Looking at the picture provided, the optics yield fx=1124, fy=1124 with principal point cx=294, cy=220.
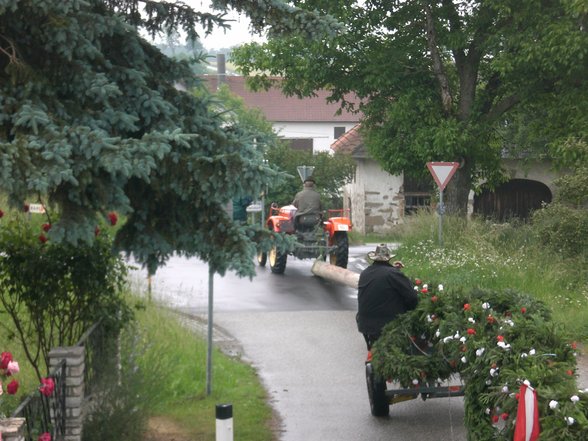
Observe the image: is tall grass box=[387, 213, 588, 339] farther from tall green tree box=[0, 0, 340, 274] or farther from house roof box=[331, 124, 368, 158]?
house roof box=[331, 124, 368, 158]

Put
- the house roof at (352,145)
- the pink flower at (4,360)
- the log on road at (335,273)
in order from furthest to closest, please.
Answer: the house roof at (352,145)
the log on road at (335,273)
the pink flower at (4,360)

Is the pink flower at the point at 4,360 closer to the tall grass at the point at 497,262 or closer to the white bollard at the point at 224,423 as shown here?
the white bollard at the point at 224,423

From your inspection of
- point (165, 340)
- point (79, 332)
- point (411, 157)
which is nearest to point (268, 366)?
point (165, 340)

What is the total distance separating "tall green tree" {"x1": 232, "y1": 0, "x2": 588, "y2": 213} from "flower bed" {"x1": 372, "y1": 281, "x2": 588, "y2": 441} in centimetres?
1496

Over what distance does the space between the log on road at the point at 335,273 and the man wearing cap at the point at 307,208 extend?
87 centimetres

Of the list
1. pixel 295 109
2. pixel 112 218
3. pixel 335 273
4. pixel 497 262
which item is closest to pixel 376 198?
pixel 335 273

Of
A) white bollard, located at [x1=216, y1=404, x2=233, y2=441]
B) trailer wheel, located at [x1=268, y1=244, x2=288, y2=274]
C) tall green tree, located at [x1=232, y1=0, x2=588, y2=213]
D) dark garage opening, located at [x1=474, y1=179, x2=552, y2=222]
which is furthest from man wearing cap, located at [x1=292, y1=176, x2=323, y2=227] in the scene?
dark garage opening, located at [x1=474, y1=179, x2=552, y2=222]

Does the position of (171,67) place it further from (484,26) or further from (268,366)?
(484,26)

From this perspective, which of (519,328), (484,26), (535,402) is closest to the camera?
(535,402)

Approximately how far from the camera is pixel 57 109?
24.8ft

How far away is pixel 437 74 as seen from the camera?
2678cm

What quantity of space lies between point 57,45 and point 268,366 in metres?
7.23

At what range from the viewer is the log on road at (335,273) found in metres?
21.5

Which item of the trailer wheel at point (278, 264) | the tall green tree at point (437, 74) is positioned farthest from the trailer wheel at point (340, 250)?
the tall green tree at point (437, 74)
